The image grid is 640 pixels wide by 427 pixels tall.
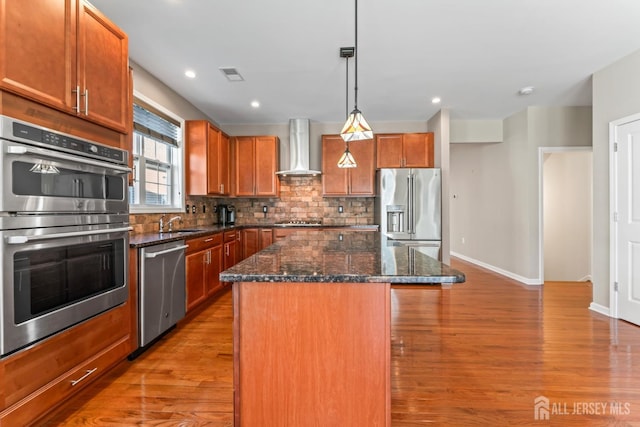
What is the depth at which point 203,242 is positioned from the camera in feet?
11.4

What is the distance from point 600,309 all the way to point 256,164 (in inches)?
191

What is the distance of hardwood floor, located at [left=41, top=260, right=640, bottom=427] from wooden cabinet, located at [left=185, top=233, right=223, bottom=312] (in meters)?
0.26

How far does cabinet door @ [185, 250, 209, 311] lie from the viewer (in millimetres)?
3126

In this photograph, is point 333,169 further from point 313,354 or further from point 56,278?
point 313,354

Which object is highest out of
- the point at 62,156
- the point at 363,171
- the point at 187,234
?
the point at 363,171

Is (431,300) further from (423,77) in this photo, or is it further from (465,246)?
(465,246)

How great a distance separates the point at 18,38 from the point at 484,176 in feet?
20.7

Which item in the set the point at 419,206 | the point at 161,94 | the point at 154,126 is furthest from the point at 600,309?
the point at 161,94

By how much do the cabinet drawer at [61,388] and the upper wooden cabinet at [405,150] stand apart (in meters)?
4.25

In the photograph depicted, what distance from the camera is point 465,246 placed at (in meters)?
6.82

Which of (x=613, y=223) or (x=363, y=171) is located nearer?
(x=613, y=223)

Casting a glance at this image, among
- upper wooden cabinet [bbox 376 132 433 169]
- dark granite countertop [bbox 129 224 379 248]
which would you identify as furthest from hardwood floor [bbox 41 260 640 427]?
upper wooden cabinet [bbox 376 132 433 169]

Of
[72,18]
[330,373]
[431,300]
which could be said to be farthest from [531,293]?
[72,18]

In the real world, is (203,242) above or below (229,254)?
above
